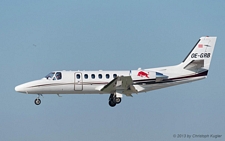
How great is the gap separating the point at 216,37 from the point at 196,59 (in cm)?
229

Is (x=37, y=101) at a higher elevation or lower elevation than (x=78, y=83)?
lower

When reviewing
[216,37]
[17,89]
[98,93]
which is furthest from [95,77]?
[216,37]

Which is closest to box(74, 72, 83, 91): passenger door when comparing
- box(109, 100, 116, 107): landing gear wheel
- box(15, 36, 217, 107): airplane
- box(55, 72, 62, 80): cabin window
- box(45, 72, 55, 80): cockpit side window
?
box(15, 36, 217, 107): airplane

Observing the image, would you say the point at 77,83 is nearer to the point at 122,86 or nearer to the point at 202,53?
the point at 122,86

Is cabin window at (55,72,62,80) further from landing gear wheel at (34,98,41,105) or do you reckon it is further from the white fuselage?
landing gear wheel at (34,98,41,105)

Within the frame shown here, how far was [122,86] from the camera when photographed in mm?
30750

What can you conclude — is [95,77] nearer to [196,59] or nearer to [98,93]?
[98,93]

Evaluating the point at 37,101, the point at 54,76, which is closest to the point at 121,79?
the point at 54,76

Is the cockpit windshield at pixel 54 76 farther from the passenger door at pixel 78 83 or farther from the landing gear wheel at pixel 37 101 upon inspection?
the landing gear wheel at pixel 37 101

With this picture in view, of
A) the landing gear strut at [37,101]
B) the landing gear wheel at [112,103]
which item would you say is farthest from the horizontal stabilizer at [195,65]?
the landing gear strut at [37,101]

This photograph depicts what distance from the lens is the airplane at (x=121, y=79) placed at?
30.6 metres

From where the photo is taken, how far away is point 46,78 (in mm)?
30969

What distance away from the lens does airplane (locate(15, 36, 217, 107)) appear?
30.6 m

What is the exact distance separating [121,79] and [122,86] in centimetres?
110
